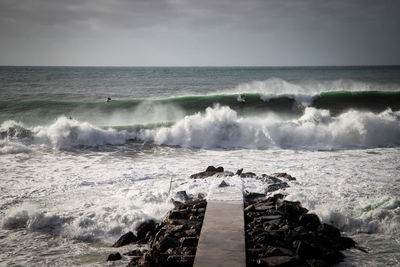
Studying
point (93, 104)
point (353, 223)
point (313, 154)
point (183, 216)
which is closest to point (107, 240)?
point (183, 216)

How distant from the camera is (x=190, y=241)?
4.03 m

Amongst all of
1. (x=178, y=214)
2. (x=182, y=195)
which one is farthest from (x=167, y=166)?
(x=178, y=214)

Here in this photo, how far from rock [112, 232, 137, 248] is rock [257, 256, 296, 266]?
1835 millimetres

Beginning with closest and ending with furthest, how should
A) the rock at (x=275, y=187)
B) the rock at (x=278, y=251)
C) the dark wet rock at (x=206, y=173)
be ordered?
1. the rock at (x=278, y=251)
2. the rock at (x=275, y=187)
3. the dark wet rock at (x=206, y=173)

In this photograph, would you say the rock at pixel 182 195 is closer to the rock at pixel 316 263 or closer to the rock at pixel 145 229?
the rock at pixel 145 229

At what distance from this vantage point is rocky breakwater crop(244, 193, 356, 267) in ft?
12.0

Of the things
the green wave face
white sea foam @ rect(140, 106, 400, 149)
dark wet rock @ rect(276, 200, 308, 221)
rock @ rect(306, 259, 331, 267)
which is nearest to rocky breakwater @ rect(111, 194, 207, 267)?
dark wet rock @ rect(276, 200, 308, 221)

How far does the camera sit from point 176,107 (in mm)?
18312

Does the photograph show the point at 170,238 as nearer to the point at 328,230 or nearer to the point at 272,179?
the point at 328,230

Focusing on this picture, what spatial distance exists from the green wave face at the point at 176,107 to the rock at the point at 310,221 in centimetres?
1258

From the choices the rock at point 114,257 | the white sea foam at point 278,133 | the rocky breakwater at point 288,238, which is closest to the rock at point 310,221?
the rocky breakwater at point 288,238

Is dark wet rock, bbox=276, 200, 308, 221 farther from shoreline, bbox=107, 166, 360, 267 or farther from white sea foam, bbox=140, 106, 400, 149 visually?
white sea foam, bbox=140, 106, 400, 149

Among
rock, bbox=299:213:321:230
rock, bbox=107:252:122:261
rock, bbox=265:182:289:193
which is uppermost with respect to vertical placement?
rock, bbox=265:182:289:193

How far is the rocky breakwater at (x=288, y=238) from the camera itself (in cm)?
367
